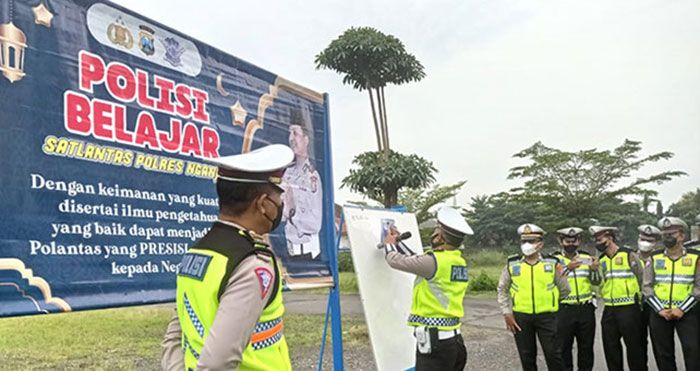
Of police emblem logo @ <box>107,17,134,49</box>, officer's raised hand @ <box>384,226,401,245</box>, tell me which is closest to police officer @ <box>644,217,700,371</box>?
officer's raised hand @ <box>384,226,401,245</box>

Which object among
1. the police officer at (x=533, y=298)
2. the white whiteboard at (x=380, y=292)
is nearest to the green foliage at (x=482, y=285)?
the police officer at (x=533, y=298)

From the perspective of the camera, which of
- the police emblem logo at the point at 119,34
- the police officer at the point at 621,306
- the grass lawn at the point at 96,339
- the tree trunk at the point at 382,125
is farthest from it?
the tree trunk at the point at 382,125

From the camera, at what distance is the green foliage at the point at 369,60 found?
36.2ft

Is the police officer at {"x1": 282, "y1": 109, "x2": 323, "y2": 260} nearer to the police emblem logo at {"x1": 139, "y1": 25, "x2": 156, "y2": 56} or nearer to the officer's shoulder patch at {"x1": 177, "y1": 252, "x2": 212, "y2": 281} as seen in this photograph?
the police emblem logo at {"x1": 139, "y1": 25, "x2": 156, "y2": 56}

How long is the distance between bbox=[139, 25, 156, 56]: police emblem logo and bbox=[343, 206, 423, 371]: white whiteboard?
6.25 ft

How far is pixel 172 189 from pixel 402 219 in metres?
2.68

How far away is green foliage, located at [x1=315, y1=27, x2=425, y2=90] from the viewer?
11.0m

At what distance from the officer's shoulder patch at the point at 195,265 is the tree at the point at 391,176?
869cm

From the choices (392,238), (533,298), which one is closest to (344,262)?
(533,298)

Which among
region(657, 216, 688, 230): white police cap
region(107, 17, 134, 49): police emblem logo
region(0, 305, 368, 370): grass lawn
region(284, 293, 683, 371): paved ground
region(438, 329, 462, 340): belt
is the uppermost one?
region(107, 17, 134, 49): police emblem logo

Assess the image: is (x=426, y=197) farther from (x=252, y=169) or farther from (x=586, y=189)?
(x=252, y=169)

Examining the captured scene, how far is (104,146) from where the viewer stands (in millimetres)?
2512

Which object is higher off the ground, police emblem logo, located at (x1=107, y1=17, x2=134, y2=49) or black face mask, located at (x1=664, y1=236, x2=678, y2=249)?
police emblem logo, located at (x1=107, y1=17, x2=134, y2=49)

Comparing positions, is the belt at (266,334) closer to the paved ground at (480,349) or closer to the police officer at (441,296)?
the police officer at (441,296)
